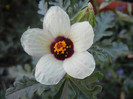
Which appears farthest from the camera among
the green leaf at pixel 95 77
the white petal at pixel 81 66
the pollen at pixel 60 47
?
the green leaf at pixel 95 77

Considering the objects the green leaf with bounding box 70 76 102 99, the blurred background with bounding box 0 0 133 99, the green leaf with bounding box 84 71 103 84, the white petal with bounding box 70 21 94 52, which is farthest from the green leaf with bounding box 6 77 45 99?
the blurred background with bounding box 0 0 133 99

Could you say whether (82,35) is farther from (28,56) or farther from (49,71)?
(28,56)

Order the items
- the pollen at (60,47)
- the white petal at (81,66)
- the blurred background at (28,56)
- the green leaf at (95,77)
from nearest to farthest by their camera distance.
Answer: the white petal at (81,66), the pollen at (60,47), the green leaf at (95,77), the blurred background at (28,56)

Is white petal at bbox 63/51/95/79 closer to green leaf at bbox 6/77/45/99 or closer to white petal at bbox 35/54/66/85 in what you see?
white petal at bbox 35/54/66/85

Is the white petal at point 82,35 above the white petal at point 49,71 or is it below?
above

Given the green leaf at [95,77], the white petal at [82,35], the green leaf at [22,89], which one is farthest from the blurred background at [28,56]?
the white petal at [82,35]

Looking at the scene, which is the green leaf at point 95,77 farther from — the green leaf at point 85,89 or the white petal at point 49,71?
the white petal at point 49,71

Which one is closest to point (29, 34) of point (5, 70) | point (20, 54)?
point (20, 54)
